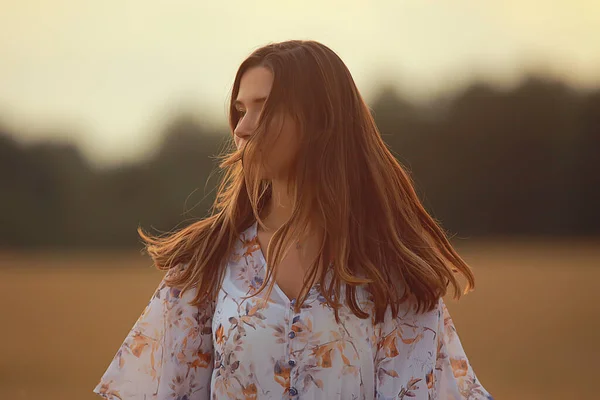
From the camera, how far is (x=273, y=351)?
1935mm

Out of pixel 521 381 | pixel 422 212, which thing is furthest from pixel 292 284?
pixel 521 381

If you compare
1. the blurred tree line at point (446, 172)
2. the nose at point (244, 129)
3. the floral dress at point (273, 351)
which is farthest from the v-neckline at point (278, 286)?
the blurred tree line at point (446, 172)

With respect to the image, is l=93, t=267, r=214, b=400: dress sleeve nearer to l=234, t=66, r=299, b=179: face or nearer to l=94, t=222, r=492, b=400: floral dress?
l=94, t=222, r=492, b=400: floral dress

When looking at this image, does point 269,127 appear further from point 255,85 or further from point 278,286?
point 278,286

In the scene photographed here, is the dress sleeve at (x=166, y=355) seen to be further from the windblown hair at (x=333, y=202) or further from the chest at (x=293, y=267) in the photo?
the chest at (x=293, y=267)

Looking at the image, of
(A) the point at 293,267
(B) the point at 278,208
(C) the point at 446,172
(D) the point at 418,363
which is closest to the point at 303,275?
(A) the point at 293,267

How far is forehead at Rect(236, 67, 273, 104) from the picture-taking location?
200 cm

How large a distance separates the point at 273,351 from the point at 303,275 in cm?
21

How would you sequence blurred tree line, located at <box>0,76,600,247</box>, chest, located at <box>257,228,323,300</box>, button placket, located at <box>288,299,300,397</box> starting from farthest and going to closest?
blurred tree line, located at <box>0,76,600,247</box>
chest, located at <box>257,228,323,300</box>
button placket, located at <box>288,299,300,397</box>

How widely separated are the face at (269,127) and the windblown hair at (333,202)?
0.02m

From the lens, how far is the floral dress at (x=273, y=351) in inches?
76.0

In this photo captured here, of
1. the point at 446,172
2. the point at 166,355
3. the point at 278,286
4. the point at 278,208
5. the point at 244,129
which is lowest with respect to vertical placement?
the point at 446,172

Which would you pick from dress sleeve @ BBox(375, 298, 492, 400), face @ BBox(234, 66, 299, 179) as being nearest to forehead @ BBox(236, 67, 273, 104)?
face @ BBox(234, 66, 299, 179)

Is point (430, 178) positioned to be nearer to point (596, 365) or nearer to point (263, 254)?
point (596, 365)
